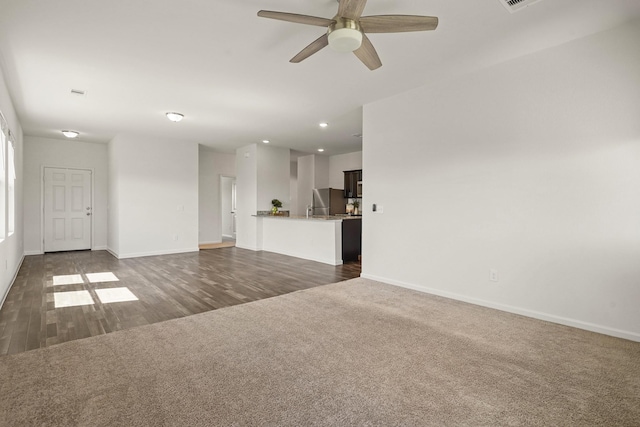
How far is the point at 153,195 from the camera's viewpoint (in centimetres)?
724

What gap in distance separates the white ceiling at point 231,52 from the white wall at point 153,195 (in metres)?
1.60

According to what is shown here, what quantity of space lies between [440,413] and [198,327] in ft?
7.11

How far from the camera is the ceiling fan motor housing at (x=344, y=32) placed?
7.38 ft

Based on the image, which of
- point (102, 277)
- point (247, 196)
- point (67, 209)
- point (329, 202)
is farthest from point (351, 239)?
point (67, 209)

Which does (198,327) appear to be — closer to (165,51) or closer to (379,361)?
(379,361)

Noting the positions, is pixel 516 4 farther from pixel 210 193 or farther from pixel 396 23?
pixel 210 193

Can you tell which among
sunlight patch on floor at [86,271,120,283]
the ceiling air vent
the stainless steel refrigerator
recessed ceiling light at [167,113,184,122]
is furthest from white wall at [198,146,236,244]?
the ceiling air vent

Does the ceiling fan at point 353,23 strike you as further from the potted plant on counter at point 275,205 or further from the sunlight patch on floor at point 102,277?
the potted plant on counter at point 275,205

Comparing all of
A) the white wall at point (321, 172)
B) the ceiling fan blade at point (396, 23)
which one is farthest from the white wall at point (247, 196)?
the ceiling fan blade at point (396, 23)

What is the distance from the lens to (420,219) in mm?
4250

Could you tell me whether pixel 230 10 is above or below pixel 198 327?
above

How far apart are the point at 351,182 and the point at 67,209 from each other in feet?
23.8

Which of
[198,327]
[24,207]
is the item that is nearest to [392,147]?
[198,327]

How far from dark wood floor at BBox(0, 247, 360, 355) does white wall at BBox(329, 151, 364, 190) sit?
3557 mm
